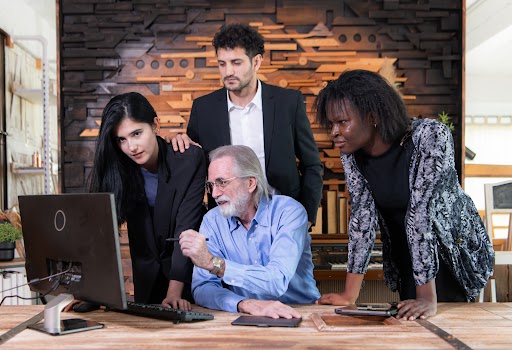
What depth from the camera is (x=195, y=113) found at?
3.04 metres

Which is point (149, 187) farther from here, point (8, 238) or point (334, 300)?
point (8, 238)

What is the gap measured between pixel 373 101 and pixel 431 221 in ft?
1.52

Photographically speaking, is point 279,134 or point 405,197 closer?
point 405,197

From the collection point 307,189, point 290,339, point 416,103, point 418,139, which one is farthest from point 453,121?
point 290,339

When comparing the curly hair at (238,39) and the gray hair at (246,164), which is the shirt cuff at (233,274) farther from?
the curly hair at (238,39)

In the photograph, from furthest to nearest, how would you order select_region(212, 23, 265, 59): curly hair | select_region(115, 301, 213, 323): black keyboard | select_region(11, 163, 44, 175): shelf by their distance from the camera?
select_region(11, 163, 44, 175): shelf < select_region(212, 23, 265, 59): curly hair < select_region(115, 301, 213, 323): black keyboard

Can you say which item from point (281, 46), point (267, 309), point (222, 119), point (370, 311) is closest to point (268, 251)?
point (267, 309)

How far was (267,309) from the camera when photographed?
1967 mm

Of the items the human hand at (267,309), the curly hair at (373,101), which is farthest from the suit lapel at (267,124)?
the human hand at (267,309)

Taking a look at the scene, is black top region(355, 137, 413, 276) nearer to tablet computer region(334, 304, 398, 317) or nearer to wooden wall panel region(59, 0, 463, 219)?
tablet computer region(334, 304, 398, 317)

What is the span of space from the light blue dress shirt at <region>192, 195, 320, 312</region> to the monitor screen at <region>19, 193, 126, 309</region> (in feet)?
1.78

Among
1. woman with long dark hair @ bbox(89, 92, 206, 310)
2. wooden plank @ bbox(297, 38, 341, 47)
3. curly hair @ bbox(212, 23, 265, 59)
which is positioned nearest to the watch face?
woman with long dark hair @ bbox(89, 92, 206, 310)

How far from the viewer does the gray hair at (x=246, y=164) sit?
2410 millimetres

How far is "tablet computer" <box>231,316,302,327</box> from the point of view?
72.1 inches
